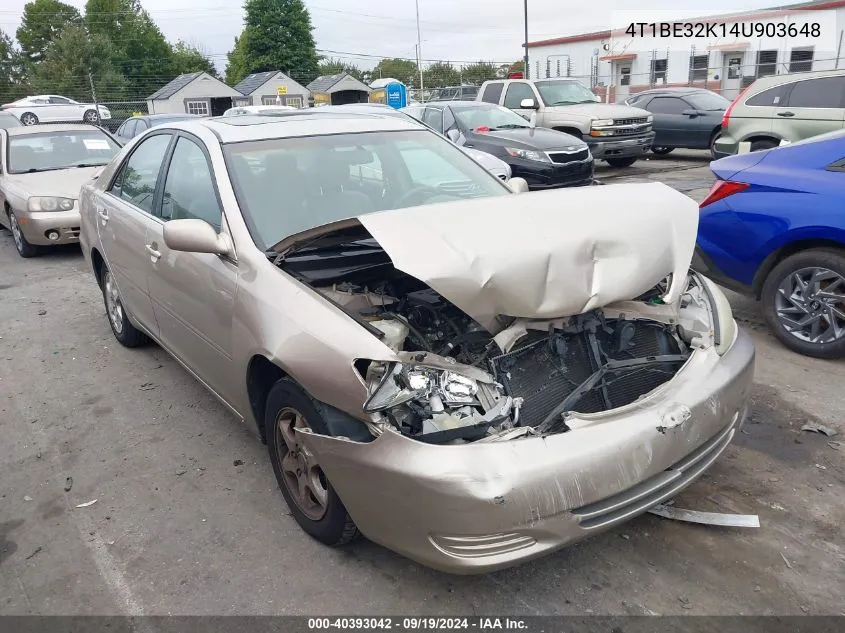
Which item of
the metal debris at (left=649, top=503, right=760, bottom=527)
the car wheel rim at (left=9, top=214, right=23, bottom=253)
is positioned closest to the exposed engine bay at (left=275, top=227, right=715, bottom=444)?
the metal debris at (left=649, top=503, right=760, bottom=527)

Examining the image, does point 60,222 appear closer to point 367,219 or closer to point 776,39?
point 367,219

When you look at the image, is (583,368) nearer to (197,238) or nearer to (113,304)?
(197,238)

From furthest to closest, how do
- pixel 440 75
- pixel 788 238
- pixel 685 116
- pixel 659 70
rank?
pixel 440 75 < pixel 659 70 < pixel 685 116 < pixel 788 238

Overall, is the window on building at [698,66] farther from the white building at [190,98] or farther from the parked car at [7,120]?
the white building at [190,98]

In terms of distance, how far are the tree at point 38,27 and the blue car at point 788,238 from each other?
3510 inches

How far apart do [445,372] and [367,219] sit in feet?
2.38

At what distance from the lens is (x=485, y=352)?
266 centimetres

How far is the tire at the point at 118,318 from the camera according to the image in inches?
205

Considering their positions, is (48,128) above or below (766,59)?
below

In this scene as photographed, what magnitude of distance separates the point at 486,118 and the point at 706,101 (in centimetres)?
614

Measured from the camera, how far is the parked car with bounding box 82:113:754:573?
7.50 feet

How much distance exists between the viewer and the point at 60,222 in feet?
27.6

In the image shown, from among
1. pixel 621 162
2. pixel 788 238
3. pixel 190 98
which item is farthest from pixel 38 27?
pixel 788 238

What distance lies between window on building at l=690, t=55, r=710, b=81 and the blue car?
35978mm
